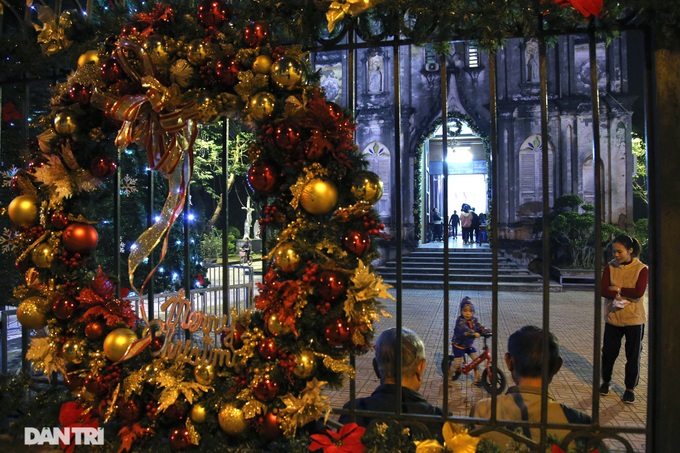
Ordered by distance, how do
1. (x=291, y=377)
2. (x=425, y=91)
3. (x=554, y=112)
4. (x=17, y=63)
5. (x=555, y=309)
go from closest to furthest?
(x=291, y=377) → (x=17, y=63) → (x=555, y=309) → (x=554, y=112) → (x=425, y=91)

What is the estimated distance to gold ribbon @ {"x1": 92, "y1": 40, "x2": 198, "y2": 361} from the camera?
2.58 m

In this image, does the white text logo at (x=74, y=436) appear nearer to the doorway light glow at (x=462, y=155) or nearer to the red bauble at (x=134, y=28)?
the red bauble at (x=134, y=28)

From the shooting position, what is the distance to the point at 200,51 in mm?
2518

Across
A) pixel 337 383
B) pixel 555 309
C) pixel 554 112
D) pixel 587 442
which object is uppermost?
pixel 554 112

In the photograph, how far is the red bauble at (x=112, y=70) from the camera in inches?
104

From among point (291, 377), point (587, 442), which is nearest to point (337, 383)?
point (291, 377)

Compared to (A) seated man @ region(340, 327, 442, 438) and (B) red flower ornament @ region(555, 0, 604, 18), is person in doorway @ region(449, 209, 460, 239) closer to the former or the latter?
(A) seated man @ region(340, 327, 442, 438)

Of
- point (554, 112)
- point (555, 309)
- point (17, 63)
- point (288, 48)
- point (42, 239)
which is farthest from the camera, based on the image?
point (554, 112)

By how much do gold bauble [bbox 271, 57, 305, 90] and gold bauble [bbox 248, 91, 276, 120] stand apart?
85 mm

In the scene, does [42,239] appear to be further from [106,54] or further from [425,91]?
[425,91]

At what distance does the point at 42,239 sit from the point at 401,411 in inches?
85.6

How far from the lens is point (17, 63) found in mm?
3336

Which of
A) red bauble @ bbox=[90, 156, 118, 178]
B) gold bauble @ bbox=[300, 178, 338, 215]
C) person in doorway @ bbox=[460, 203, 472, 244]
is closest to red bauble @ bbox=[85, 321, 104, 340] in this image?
red bauble @ bbox=[90, 156, 118, 178]

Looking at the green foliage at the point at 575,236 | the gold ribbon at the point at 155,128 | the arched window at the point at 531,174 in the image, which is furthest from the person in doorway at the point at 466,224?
the gold ribbon at the point at 155,128
